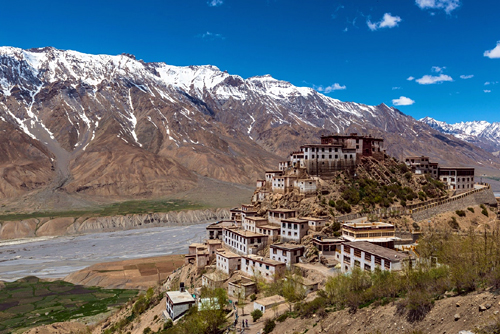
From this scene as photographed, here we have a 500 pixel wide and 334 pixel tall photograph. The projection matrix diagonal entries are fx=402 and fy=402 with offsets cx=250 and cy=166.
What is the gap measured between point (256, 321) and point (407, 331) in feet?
43.9

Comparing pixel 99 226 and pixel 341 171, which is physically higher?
pixel 341 171

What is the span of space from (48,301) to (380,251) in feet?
176

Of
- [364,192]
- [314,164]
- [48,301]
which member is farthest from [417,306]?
[48,301]

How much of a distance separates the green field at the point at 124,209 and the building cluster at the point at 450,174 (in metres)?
97.4

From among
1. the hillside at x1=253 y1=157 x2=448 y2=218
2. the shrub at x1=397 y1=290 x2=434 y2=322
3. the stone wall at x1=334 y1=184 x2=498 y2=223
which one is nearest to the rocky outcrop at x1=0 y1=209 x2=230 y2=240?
the hillside at x1=253 y1=157 x2=448 y2=218

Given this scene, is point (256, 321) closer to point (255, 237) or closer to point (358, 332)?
point (358, 332)

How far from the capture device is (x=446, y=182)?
67688 millimetres

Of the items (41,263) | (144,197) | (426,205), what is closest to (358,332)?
(426,205)

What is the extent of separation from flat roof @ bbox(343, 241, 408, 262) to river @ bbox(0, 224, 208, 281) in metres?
64.4

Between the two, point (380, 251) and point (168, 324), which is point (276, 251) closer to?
point (380, 251)

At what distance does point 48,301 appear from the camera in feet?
206

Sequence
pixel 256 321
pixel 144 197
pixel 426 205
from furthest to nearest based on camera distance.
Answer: pixel 144 197 → pixel 426 205 → pixel 256 321

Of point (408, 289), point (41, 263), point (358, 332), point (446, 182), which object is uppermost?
point (446, 182)

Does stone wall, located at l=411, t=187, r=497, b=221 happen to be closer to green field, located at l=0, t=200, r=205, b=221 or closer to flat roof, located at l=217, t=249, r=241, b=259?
flat roof, located at l=217, t=249, r=241, b=259
